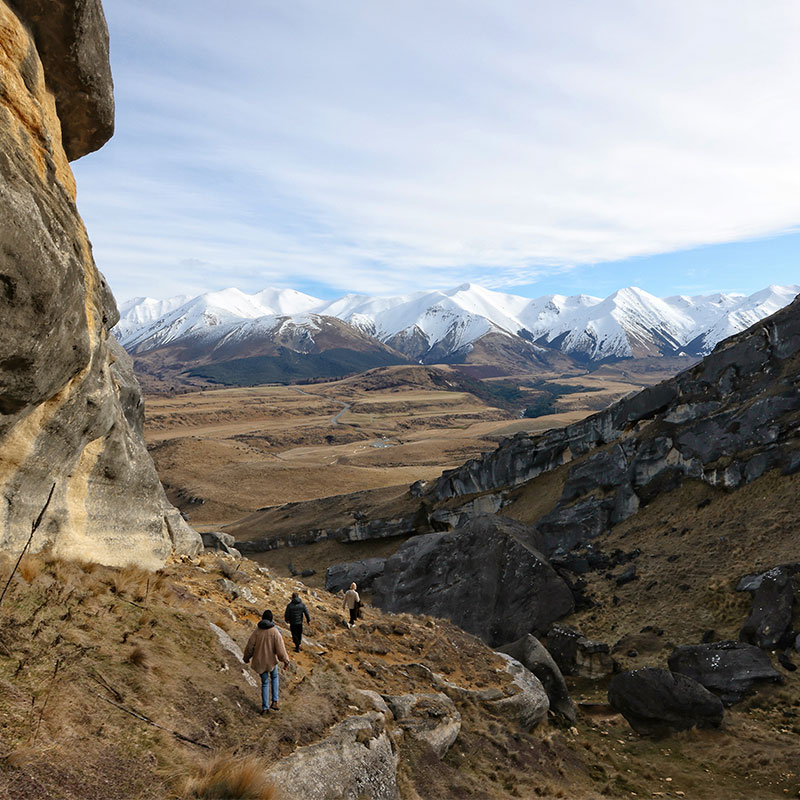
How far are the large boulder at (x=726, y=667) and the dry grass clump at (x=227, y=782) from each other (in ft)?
54.6

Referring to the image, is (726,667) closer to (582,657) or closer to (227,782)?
(582,657)

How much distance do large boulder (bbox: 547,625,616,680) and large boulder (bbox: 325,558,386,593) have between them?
58.4 feet

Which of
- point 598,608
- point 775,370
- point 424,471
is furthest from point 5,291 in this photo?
point 424,471

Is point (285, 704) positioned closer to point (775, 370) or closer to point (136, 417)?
point (136, 417)

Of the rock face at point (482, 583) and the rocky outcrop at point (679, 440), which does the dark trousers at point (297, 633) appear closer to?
the rock face at point (482, 583)

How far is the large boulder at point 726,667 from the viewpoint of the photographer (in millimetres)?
17797

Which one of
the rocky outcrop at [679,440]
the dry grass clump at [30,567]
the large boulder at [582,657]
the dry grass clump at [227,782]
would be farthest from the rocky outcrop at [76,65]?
the rocky outcrop at [679,440]

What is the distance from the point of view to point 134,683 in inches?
344

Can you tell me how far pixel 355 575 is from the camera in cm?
3919

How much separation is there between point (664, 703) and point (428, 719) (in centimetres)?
897

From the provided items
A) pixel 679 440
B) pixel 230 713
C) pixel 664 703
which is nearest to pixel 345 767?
pixel 230 713

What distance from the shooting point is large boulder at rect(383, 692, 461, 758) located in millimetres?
11879

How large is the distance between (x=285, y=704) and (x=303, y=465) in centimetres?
8264

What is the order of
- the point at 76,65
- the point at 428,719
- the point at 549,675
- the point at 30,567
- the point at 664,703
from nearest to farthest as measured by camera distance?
the point at 30,567 → the point at 76,65 → the point at 428,719 → the point at 664,703 → the point at 549,675
